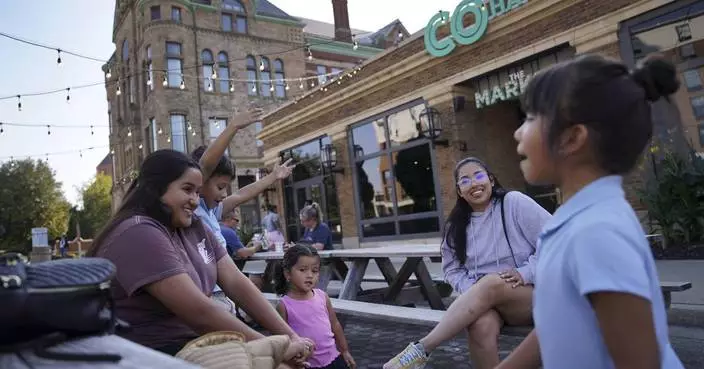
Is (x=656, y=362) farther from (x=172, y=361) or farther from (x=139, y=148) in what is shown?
(x=139, y=148)

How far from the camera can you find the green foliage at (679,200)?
7.93 metres

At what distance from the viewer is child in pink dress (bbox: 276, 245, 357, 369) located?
A: 3.22 m

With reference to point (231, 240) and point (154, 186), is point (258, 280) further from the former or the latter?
point (154, 186)

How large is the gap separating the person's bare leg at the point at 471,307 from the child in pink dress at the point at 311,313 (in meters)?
0.64

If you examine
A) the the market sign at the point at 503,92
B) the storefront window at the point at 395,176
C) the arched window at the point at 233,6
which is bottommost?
the storefront window at the point at 395,176

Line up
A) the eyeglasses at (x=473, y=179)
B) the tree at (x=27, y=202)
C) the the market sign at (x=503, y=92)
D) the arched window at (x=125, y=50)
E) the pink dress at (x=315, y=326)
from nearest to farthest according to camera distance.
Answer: the pink dress at (x=315, y=326) < the eyeglasses at (x=473, y=179) < the the market sign at (x=503, y=92) < the arched window at (x=125, y=50) < the tree at (x=27, y=202)

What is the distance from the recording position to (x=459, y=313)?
2.93m

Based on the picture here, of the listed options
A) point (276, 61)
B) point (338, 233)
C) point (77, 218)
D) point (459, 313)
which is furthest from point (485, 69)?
point (77, 218)

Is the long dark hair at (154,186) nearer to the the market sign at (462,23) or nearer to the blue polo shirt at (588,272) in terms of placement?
the blue polo shirt at (588,272)

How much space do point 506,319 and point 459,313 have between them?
13.1 inches

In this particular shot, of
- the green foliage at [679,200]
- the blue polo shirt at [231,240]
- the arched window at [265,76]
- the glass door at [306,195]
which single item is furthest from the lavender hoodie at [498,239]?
the arched window at [265,76]

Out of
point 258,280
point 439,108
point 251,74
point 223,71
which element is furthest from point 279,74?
point 258,280

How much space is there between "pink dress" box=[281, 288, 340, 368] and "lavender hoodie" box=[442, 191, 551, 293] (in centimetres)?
91

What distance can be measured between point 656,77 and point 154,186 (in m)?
1.99
